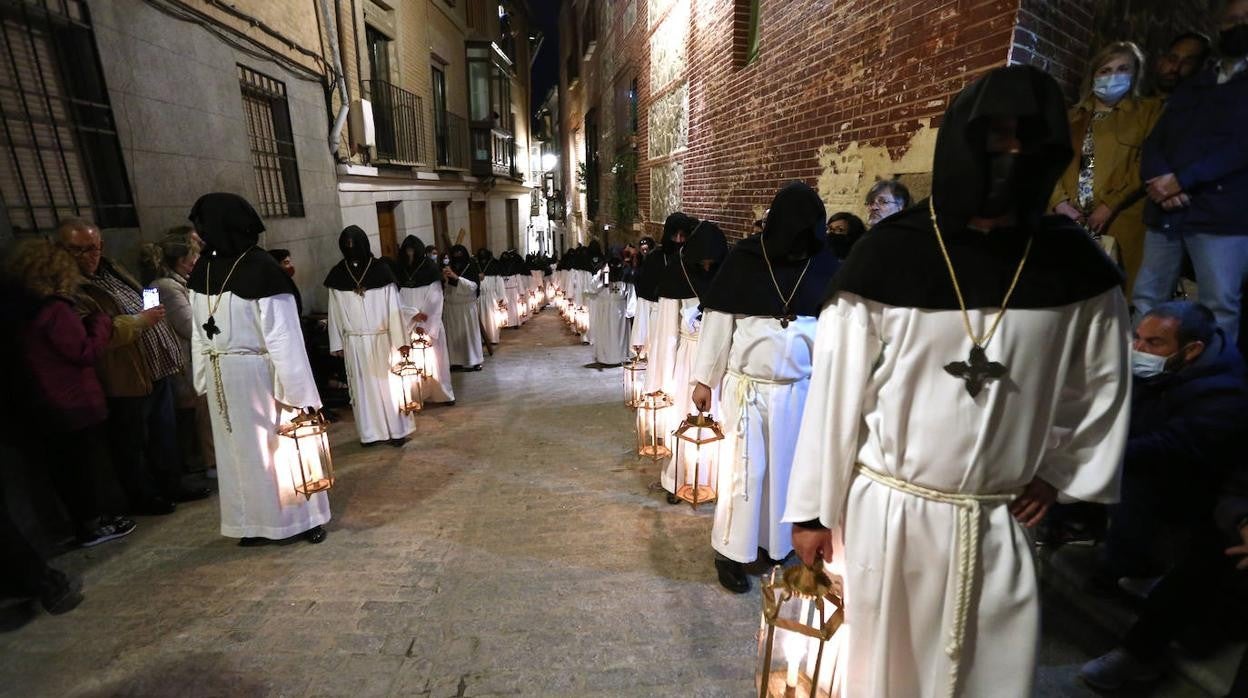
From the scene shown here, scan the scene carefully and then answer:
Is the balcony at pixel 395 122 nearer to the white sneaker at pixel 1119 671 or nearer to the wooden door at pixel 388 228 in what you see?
the wooden door at pixel 388 228

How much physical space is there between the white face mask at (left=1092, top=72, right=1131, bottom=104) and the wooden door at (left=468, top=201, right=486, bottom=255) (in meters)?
17.8

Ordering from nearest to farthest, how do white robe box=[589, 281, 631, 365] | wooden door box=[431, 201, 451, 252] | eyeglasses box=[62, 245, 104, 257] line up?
eyeglasses box=[62, 245, 104, 257] → white robe box=[589, 281, 631, 365] → wooden door box=[431, 201, 451, 252]

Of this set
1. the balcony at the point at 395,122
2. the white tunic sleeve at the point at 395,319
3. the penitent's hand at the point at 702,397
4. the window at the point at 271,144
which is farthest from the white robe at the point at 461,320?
the penitent's hand at the point at 702,397

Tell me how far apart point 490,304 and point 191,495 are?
21.9 feet

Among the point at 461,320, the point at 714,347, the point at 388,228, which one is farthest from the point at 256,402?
the point at 388,228

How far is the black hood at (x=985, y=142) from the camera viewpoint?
56.6 inches

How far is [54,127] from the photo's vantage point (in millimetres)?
4414

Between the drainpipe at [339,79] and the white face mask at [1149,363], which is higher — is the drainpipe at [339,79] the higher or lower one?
the higher one

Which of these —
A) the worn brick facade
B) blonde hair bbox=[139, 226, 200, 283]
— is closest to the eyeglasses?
blonde hair bbox=[139, 226, 200, 283]

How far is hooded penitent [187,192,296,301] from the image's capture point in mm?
3451

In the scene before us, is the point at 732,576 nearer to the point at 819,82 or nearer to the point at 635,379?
the point at 635,379

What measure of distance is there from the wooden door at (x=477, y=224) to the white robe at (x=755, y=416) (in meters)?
17.1

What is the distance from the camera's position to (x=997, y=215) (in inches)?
63.0

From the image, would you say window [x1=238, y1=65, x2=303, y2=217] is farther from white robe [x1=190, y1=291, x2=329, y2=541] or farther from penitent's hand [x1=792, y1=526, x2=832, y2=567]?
penitent's hand [x1=792, y1=526, x2=832, y2=567]
